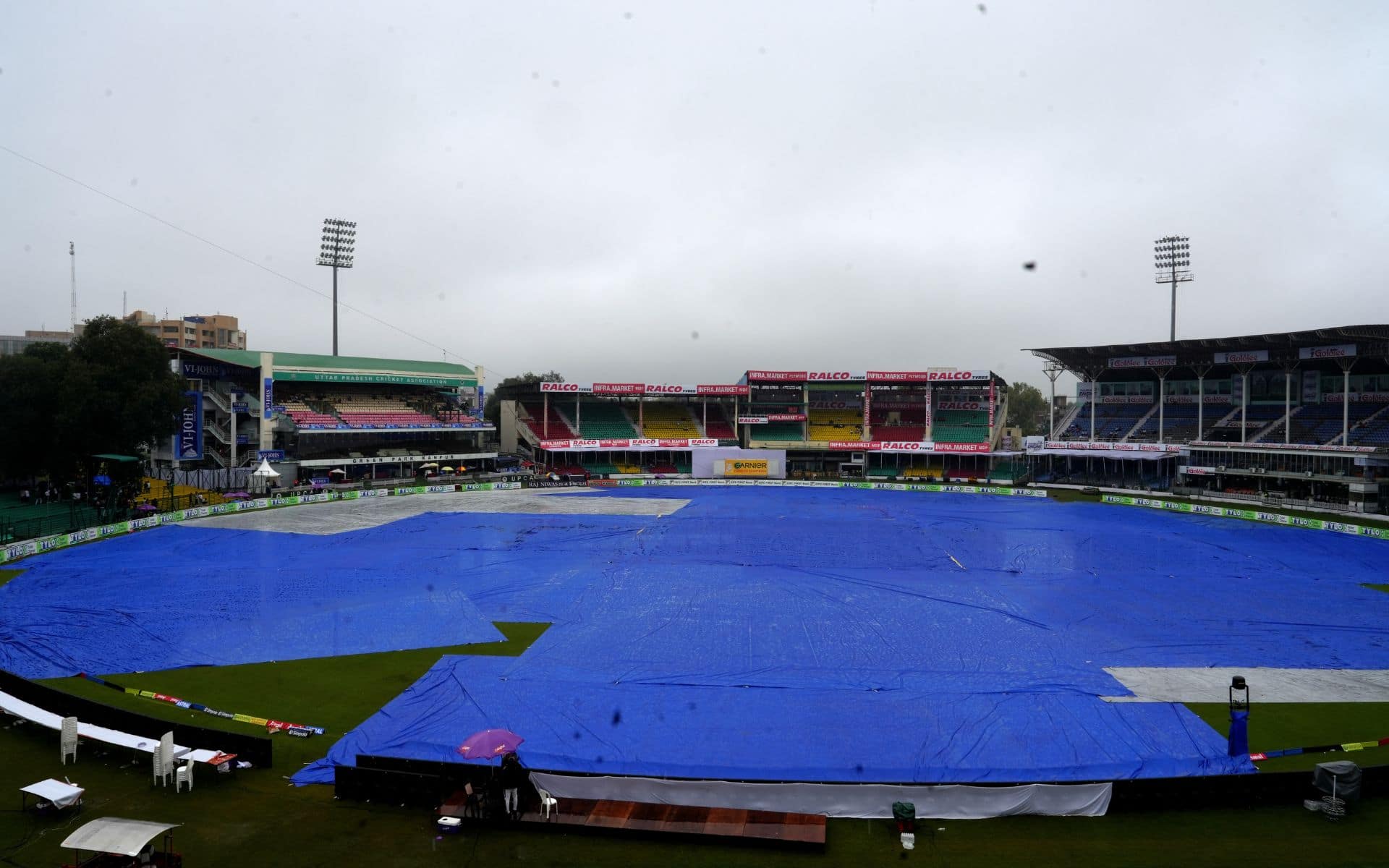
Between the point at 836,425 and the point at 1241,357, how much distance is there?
3318 cm

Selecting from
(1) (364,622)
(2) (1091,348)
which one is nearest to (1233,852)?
(1) (364,622)

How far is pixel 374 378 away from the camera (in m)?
63.1

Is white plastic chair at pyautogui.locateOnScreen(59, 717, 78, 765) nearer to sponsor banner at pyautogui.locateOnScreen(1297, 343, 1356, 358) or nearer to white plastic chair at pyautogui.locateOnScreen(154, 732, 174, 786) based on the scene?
white plastic chair at pyautogui.locateOnScreen(154, 732, 174, 786)

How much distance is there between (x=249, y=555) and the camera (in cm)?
3120

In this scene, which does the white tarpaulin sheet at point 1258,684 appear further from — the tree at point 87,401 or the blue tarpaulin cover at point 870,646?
the tree at point 87,401

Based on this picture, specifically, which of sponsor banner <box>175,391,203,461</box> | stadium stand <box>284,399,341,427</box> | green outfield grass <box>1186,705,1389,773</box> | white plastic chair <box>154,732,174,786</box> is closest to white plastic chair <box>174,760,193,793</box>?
white plastic chair <box>154,732,174,786</box>

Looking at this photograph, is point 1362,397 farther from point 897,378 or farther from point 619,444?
point 619,444

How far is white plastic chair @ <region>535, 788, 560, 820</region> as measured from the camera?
34.1ft

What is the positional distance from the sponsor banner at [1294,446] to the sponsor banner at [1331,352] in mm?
6040

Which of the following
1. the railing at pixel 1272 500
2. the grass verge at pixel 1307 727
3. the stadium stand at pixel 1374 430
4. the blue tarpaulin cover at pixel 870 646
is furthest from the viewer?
the stadium stand at pixel 1374 430

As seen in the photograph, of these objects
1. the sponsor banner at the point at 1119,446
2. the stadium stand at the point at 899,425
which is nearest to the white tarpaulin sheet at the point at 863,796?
the sponsor banner at the point at 1119,446

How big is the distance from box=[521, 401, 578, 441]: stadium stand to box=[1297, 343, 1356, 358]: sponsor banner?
187ft

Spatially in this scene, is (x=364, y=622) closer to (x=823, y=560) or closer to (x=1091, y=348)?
(x=823, y=560)

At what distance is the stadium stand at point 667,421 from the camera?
7419 centimetres
